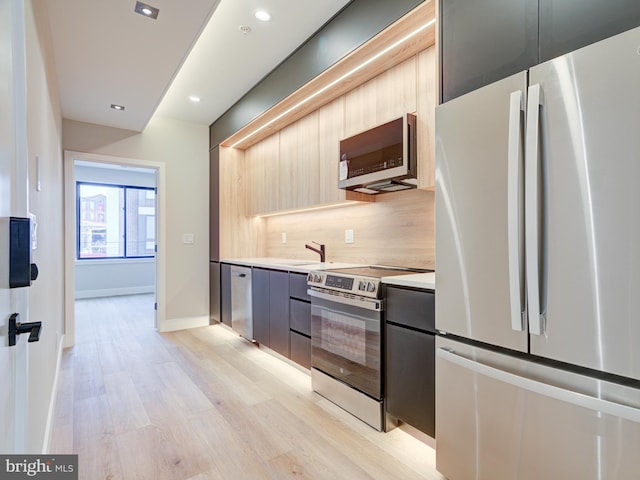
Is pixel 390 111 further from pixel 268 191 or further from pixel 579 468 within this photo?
pixel 579 468

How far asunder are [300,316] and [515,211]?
1979 mm

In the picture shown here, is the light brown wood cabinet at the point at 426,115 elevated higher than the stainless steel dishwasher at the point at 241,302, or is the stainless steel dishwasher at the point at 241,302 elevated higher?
the light brown wood cabinet at the point at 426,115

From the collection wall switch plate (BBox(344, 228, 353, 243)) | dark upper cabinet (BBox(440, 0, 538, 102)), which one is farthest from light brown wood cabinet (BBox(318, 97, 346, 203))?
dark upper cabinet (BBox(440, 0, 538, 102))

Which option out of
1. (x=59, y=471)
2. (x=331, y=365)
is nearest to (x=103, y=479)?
(x=59, y=471)

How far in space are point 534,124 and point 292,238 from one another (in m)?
3.08

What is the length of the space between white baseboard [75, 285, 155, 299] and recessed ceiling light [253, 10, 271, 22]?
665 centimetres

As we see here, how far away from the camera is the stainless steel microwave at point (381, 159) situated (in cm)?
223

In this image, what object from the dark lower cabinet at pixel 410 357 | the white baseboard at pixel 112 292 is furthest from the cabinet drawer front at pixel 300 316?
the white baseboard at pixel 112 292

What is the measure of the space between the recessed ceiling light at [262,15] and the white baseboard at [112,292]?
6646 mm

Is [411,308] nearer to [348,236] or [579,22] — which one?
[579,22]

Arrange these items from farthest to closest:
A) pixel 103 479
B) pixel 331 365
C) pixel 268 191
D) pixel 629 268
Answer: pixel 268 191, pixel 331 365, pixel 103 479, pixel 629 268

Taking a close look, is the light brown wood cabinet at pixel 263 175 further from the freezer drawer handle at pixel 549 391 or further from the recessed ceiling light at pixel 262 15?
the freezer drawer handle at pixel 549 391

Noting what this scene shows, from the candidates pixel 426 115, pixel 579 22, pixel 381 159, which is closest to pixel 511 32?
pixel 579 22

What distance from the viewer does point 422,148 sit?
7.32ft
